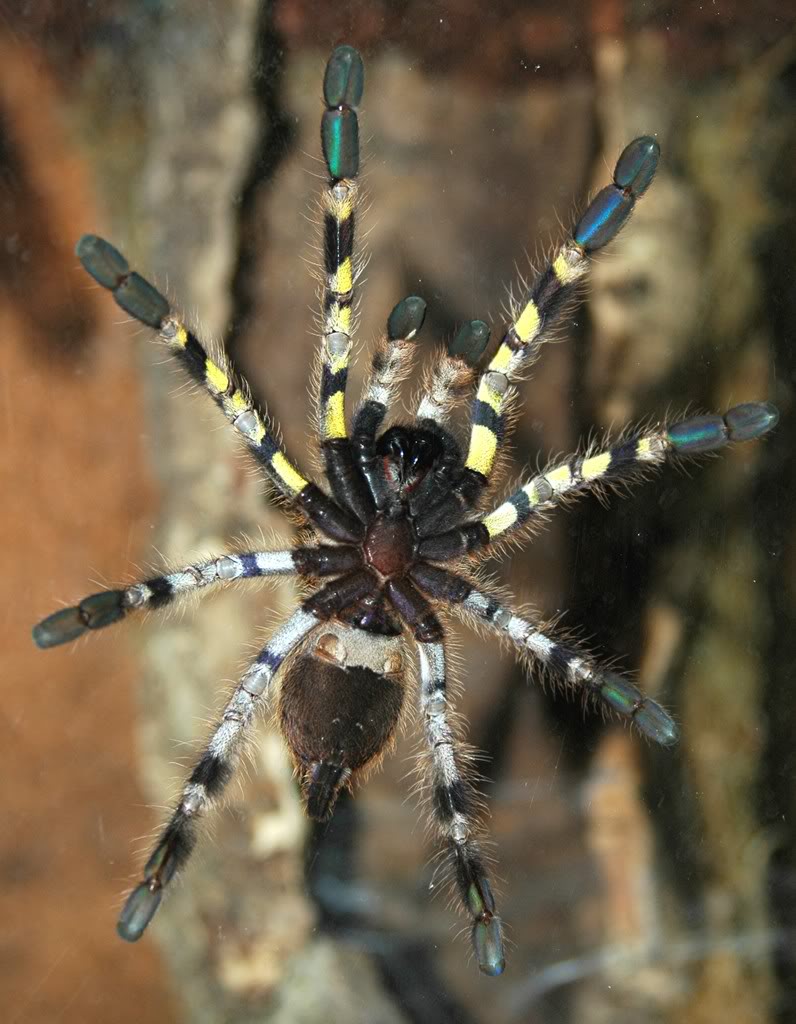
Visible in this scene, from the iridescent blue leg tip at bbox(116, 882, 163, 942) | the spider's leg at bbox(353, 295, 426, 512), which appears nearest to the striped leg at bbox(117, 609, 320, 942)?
the iridescent blue leg tip at bbox(116, 882, 163, 942)

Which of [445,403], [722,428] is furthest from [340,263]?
[722,428]

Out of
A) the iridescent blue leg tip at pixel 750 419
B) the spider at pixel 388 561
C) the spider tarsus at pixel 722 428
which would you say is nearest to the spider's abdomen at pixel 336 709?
the spider at pixel 388 561

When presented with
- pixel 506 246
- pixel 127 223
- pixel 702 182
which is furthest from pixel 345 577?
pixel 702 182

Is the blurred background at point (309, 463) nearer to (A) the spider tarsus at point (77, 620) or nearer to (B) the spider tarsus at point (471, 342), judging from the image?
(B) the spider tarsus at point (471, 342)

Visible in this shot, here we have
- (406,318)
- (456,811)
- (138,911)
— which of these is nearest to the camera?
(138,911)

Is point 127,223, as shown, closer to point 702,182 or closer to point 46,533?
point 46,533

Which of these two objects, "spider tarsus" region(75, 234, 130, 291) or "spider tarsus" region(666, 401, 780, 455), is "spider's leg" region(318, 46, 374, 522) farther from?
"spider tarsus" region(666, 401, 780, 455)

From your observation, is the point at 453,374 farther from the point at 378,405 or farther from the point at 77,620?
the point at 77,620
